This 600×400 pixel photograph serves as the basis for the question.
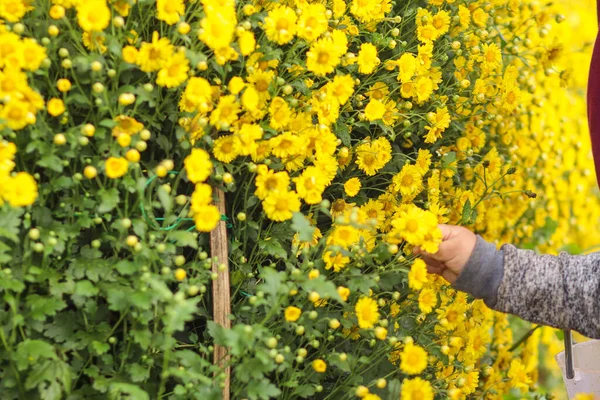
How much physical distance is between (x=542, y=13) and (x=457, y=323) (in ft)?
2.89

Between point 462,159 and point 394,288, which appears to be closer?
point 394,288

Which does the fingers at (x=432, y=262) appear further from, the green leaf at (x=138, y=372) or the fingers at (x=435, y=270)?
the green leaf at (x=138, y=372)

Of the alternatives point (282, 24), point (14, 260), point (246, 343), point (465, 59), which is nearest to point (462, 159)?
point (465, 59)

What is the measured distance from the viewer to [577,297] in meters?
1.43

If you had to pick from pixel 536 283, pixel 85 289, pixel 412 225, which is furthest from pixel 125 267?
pixel 536 283

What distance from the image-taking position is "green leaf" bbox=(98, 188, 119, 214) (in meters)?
1.11

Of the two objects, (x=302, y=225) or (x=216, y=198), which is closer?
(x=302, y=225)

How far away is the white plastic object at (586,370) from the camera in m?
1.75

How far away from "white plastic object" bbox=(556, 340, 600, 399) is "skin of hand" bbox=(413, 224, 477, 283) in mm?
527

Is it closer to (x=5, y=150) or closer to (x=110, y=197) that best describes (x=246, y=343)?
(x=110, y=197)

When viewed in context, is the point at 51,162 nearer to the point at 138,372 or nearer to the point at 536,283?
the point at 138,372

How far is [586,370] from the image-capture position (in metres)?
1.78

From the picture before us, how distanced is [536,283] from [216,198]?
0.61 metres

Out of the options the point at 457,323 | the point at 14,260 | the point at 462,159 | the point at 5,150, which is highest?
the point at 5,150
